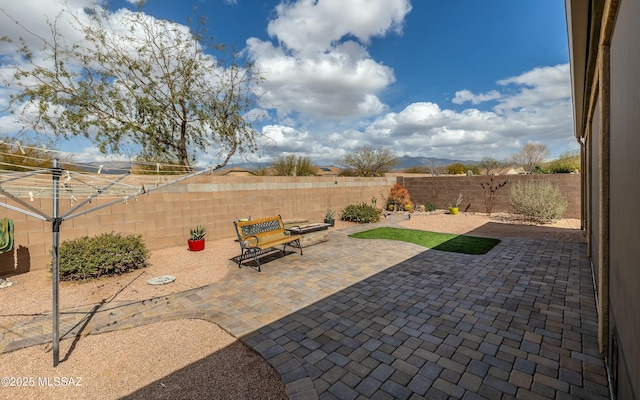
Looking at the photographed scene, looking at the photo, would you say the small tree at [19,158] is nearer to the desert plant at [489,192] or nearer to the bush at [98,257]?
the bush at [98,257]

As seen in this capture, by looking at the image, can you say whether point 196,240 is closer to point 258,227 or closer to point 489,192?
point 258,227

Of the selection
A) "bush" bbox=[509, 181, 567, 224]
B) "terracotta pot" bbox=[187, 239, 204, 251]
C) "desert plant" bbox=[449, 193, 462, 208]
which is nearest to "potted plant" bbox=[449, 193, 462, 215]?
"desert plant" bbox=[449, 193, 462, 208]

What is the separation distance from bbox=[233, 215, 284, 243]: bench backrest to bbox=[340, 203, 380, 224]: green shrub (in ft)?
19.9

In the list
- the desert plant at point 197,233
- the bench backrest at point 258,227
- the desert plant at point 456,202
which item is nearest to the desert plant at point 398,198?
the desert plant at point 456,202

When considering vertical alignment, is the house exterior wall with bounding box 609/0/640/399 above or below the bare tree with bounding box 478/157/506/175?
below

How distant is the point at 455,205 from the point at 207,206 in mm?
13288

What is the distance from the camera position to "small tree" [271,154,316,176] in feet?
59.6

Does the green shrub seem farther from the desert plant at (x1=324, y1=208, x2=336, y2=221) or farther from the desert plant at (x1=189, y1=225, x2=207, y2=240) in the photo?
the desert plant at (x1=189, y1=225, x2=207, y2=240)

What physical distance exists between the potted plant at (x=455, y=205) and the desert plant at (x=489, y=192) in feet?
4.00

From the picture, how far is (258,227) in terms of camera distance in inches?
274

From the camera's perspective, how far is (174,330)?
3.69 m

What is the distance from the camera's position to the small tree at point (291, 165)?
1817cm

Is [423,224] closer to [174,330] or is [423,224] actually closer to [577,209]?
[577,209]

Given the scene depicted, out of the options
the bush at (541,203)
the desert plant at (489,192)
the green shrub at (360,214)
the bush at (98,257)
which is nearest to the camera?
the bush at (98,257)
